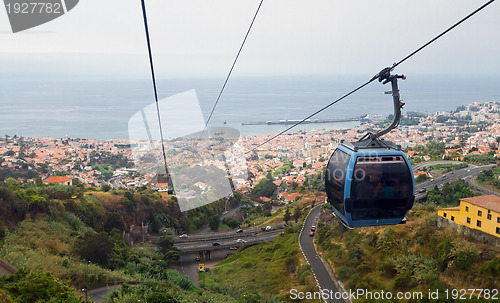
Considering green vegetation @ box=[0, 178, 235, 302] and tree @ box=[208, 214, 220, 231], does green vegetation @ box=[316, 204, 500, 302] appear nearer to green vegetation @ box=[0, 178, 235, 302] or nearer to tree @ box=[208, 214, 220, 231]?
green vegetation @ box=[0, 178, 235, 302]

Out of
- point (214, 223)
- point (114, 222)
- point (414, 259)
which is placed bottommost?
point (214, 223)

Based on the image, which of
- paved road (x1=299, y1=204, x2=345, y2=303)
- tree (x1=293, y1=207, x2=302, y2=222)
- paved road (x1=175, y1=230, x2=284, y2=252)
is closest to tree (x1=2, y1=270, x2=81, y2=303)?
paved road (x1=299, y1=204, x2=345, y2=303)

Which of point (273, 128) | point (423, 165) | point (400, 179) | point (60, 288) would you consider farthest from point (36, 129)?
point (400, 179)

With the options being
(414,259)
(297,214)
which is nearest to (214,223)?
(297,214)

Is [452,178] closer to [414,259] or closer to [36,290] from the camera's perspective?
[414,259]

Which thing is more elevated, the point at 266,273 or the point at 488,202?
the point at 488,202

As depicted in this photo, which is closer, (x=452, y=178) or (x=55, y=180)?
(x=452, y=178)
